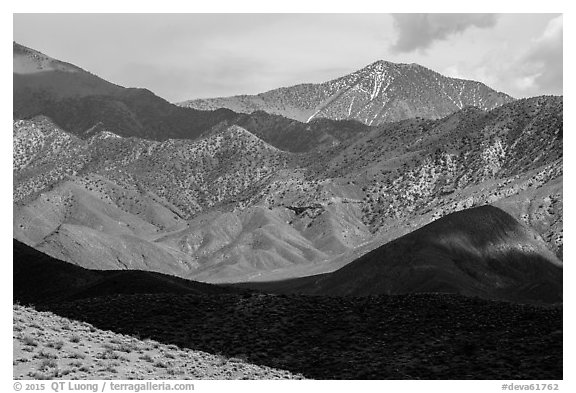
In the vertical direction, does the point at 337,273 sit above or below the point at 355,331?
above

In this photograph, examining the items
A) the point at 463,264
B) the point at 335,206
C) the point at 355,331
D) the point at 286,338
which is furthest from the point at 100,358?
the point at 335,206

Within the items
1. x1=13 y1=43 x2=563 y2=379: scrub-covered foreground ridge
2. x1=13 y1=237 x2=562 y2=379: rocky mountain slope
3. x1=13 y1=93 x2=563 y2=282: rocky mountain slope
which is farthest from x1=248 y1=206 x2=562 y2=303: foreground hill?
x1=13 y1=237 x2=562 y2=379: rocky mountain slope

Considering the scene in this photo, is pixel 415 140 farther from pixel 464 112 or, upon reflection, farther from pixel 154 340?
pixel 154 340

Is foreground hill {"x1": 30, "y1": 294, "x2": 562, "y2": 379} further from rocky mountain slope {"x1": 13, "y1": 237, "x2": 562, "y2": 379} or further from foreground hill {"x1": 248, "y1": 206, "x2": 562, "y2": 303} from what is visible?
foreground hill {"x1": 248, "y1": 206, "x2": 562, "y2": 303}

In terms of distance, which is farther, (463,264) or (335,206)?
(335,206)

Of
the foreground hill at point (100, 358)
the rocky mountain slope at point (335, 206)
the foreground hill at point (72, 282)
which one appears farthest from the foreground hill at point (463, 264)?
the foreground hill at point (100, 358)

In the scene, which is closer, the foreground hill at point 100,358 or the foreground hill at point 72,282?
the foreground hill at point 100,358

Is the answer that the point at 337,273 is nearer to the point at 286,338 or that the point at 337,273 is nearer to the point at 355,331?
the point at 355,331

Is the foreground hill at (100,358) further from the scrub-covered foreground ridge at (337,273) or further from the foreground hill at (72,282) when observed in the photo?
the foreground hill at (72,282)
